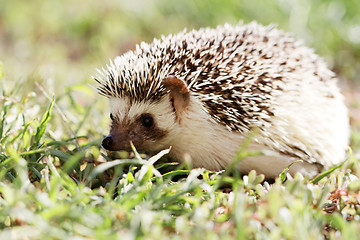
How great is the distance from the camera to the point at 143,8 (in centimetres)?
737

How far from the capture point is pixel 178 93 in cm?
290

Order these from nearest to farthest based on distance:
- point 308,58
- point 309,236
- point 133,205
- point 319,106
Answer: point 309,236, point 133,205, point 319,106, point 308,58

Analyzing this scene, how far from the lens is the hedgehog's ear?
9.24ft

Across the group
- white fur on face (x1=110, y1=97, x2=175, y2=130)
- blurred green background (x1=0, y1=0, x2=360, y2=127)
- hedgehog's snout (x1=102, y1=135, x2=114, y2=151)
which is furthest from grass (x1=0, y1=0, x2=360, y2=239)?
white fur on face (x1=110, y1=97, x2=175, y2=130)

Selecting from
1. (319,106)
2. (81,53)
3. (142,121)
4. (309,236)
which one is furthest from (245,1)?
(309,236)

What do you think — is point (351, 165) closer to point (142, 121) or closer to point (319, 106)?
point (319, 106)

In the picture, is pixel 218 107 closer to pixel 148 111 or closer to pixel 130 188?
pixel 148 111

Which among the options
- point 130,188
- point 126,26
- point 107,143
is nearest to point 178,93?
point 107,143

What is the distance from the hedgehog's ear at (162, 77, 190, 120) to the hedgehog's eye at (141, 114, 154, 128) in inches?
7.3

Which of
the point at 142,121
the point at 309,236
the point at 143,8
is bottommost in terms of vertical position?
the point at 309,236

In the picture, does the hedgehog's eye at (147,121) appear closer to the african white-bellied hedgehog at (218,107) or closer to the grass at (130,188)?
the african white-bellied hedgehog at (218,107)

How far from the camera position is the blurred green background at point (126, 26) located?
592 centimetres

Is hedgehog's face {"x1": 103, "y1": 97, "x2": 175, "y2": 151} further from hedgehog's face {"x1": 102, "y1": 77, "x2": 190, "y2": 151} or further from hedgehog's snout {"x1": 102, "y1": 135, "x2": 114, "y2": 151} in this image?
hedgehog's snout {"x1": 102, "y1": 135, "x2": 114, "y2": 151}

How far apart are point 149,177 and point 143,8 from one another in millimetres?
5387
